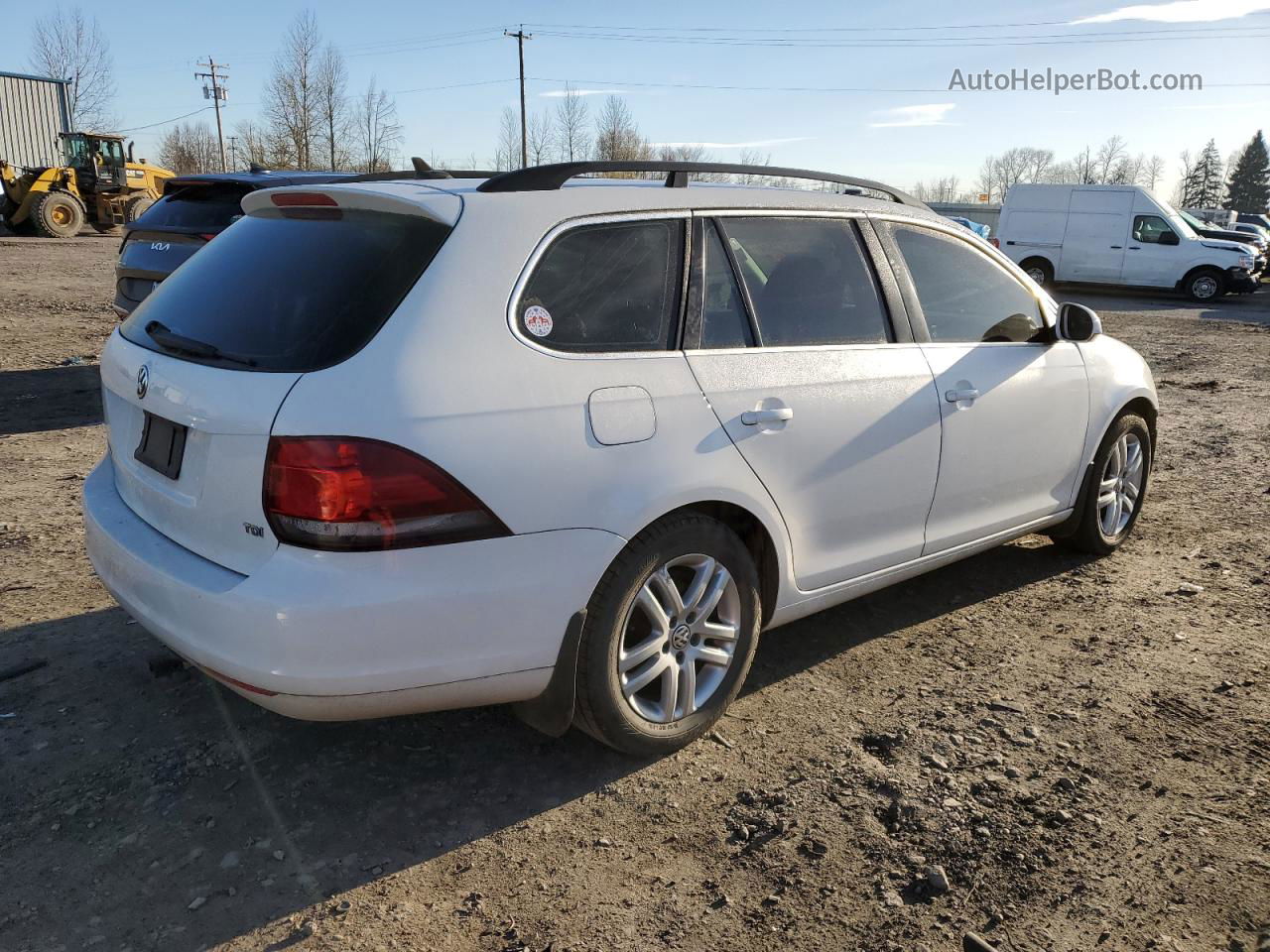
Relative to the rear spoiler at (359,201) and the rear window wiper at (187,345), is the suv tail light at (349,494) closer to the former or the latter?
the rear window wiper at (187,345)

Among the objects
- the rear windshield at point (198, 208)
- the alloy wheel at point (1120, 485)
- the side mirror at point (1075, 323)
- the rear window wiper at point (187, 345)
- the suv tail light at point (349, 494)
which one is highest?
the rear windshield at point (198, 208)

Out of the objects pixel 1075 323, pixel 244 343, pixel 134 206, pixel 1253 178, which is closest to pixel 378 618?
pixel 244 343

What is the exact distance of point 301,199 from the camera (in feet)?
10.1

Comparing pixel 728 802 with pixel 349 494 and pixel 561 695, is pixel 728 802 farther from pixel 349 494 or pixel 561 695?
pixel 349 494

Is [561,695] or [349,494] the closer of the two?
[349,494]

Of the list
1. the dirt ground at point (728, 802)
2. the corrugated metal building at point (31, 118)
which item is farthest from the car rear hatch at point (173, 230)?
the corrugated metal building at point (31, 118)

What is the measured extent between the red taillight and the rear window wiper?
0.52 m

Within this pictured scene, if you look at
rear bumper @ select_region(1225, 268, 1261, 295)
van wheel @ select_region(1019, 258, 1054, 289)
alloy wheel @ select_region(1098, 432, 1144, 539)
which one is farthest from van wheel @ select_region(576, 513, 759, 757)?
rear bumper @ select_region(1225, 268, 1261, 295)

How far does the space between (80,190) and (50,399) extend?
2488cm

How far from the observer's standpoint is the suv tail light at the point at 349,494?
2434 mm

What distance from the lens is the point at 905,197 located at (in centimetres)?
425

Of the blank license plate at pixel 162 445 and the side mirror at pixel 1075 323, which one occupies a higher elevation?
the side mirror at pixel 1075 323

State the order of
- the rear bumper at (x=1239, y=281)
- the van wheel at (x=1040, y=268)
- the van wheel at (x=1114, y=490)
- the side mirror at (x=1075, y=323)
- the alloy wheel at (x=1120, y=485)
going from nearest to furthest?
1. the side mirror at (x=1075, y=323)
2. the van wheel at (x=1114, y=490)
3. the alloy wheel at (x=1120, y=485)
4. the rear bumper at (x=1239, y=281)
5. the van wheel at (x=1040, y=268)

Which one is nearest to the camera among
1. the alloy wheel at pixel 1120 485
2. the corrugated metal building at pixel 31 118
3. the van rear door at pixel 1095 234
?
the alloy wheel at pixel 1120 485
